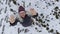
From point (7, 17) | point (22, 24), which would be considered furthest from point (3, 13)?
point (22, 24)

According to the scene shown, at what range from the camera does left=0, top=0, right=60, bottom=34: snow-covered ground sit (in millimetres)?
6132

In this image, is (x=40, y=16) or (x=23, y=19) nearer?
(x=23, y=19)

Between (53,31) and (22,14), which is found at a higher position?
(22,14)

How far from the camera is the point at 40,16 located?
686 cm

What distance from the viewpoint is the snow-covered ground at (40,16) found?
20.1ft

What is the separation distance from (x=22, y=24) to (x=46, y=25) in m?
0.65

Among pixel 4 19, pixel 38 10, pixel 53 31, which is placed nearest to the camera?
pixel 53 31

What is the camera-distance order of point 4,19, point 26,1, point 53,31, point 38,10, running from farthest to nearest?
point 26,1 → point 38,10 → point 4,19 → point 53,31

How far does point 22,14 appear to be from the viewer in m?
6.15

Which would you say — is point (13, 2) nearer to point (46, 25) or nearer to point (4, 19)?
point (4, 19)

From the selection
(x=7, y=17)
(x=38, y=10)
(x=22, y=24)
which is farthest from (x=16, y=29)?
(x=38, y=10)

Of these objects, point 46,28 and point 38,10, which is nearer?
point 46,28

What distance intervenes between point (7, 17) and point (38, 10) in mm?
1013

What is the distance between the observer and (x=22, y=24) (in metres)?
6.33
